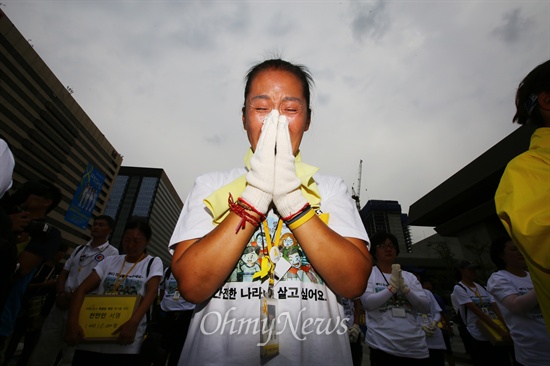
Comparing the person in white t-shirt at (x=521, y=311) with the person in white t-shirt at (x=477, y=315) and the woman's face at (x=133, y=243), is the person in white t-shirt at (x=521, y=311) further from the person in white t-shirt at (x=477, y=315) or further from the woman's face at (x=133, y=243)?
the woman's face at (x=133, y=243)

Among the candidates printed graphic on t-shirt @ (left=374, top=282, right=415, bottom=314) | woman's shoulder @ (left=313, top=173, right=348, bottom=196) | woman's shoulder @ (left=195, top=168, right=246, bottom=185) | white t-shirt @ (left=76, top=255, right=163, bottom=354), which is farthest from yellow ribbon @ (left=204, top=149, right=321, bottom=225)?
printed graphic on t-shirt @ (left=374, top=282, right=415, bottom=314)

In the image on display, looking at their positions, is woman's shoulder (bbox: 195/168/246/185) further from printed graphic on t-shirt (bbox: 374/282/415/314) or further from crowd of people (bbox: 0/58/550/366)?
printed graphic on t-shirt (bbox: 374/282/415/314)

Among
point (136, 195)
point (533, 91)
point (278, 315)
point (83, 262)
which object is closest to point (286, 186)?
point (278, 315)

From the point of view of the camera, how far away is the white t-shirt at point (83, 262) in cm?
458

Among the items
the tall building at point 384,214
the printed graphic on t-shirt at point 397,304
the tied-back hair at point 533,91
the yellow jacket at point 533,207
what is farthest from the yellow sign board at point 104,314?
the tall building at point 384,214

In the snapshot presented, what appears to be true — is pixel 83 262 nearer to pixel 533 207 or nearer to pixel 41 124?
pixel 533 207

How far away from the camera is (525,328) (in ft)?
11.5

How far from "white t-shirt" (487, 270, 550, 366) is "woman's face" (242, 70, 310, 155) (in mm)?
4555

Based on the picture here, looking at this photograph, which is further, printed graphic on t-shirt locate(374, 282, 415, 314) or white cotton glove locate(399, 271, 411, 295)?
printed graphic on t-shirt locate(374, 282, 415, 314)

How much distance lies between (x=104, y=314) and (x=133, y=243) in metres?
1.18

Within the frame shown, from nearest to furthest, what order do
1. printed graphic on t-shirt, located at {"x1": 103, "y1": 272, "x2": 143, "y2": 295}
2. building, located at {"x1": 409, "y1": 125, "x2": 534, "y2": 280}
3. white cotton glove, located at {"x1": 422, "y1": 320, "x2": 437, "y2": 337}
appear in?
printed graphic on t-shirt, located at {"x1": 103, "y1": 272, "x2": 143, "y2": 295} → white cotton glove, located at {"x1": 422, "y1": 320, "x2": 437, "y2": 337} → building, located at {"x1": 409, "y1": 125, "x2": 534, "y2": 280}

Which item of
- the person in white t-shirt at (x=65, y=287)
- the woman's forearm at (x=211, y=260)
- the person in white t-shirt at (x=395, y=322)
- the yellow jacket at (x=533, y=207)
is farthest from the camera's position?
the person in white t-shirt at (x=65, y=287)

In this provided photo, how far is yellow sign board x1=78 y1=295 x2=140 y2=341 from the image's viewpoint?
10.0 feet

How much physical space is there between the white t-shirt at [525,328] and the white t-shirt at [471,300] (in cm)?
198
